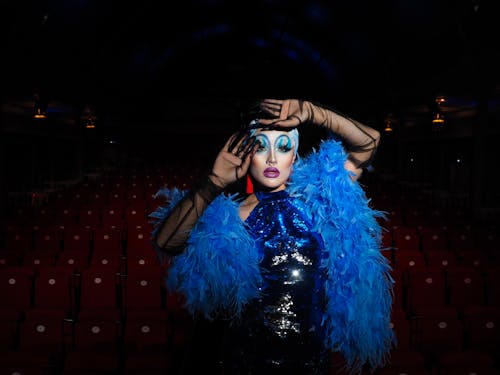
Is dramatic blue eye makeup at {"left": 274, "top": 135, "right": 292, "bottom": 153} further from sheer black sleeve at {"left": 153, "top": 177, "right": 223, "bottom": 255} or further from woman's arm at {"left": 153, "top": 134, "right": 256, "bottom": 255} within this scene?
sheer black sleeve at {"left": 153, "top": 177, "right": 223, "bottom": 255}

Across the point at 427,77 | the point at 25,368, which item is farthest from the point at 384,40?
the point at 25,368

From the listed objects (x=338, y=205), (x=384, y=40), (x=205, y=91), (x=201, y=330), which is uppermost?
(x=384, y=40)

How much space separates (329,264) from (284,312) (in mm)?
217

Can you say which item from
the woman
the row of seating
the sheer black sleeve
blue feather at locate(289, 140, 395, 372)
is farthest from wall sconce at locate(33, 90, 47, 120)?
blue feather at locate(289, 140, 395, 372)

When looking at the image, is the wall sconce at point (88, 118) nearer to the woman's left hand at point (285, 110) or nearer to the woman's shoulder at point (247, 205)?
the woman's shoulder at point (247, 205)

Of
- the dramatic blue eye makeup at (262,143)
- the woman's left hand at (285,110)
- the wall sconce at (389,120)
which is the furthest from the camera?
the wall sconce at (389,120)

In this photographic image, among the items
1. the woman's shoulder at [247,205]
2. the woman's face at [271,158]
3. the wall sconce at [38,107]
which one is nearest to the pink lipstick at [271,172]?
the woman's face at [271,158]

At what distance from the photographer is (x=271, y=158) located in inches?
67.3

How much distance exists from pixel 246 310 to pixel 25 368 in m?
1.82

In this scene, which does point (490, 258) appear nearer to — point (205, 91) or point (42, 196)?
point (205, 91)

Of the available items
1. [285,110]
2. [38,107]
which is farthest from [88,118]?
[285,110]

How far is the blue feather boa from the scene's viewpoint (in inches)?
64.1

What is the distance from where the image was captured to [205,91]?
159 cm

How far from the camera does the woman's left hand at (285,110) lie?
1.58m
